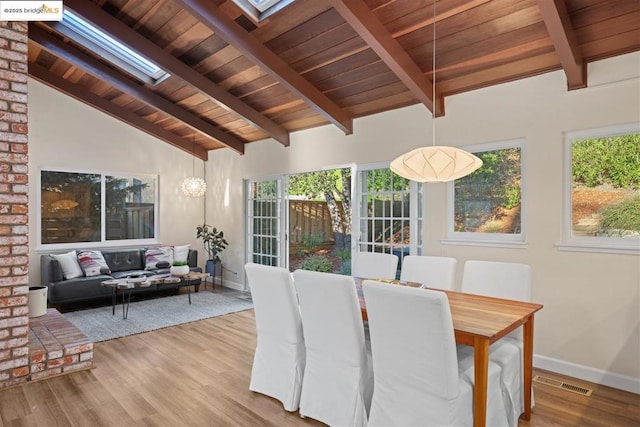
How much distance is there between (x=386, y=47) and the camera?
330cm

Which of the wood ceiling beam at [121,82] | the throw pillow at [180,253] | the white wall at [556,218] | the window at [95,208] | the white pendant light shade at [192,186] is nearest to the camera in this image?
the white wall at [556,218]

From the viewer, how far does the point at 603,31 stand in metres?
2.87

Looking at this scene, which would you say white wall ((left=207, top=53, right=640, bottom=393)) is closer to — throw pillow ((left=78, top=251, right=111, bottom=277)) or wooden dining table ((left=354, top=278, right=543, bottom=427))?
wooden dining table ((left=354, top=278, right=543, bottom=427))

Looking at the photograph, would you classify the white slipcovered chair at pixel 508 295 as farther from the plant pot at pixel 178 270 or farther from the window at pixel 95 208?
the window at pixel 95 208

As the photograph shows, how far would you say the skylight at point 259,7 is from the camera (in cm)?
336

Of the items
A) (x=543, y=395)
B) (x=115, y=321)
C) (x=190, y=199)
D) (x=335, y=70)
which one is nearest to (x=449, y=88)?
(x=335, y=70)

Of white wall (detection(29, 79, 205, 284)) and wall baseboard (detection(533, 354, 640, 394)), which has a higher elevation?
white wall (detection(29, 79, 205, 284))

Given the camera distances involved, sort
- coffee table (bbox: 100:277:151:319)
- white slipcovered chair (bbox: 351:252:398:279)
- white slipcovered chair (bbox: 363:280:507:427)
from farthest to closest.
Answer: coffee table (bbox: 100:277:151:319), white slipcovered chair (bbox: 351:252:398:279), white slipcovered chair (bbox: 363:280:507:427)

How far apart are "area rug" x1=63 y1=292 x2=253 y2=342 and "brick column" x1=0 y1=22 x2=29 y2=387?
1.14 m

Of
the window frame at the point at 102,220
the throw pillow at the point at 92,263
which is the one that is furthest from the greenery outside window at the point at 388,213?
the window frame at the point at 102,220

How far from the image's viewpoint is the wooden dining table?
2.01 m

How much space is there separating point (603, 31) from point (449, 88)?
51.5 inches

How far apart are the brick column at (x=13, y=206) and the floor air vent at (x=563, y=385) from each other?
4.09 meters

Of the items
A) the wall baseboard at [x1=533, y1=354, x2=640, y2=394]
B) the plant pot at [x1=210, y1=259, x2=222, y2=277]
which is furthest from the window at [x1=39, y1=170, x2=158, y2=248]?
the wall baseboard at [x1=533, y1=354, x2=640, y2=394]
